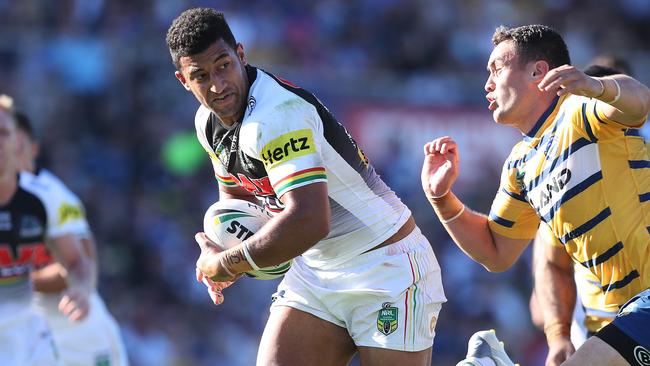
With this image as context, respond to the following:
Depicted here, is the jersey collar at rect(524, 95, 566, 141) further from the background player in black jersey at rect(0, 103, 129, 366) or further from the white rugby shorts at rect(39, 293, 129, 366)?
the white rugby shorts at rect(39, 293, 129, 366)

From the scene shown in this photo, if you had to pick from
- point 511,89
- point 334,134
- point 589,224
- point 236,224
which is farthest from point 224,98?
point 589,224

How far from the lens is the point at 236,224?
18.4ft

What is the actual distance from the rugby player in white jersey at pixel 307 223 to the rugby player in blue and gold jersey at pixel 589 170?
744 mm

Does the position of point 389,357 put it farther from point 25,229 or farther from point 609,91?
point 25,229

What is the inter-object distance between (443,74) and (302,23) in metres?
2.26

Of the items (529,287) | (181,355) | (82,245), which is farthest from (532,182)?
(529,287)

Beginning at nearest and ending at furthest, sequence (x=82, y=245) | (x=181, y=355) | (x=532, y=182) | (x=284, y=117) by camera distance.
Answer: (x=284, y=117) < (x=532, y=182) < (x=82, y=245) < (x=181, y=355)

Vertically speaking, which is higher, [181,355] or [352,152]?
[352,152]

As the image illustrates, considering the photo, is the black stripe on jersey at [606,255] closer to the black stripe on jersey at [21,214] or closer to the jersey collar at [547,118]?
the jersey collar at [547,118]

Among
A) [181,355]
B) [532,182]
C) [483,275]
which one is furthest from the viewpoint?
[483,275]

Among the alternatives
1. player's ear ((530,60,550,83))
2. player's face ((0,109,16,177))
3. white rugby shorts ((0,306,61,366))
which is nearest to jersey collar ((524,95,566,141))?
player's ear ((530,60,550,83))

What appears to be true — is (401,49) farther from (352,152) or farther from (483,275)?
(352,152)

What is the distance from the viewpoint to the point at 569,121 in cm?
523

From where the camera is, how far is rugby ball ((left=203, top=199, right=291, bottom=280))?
5574 millimetres
